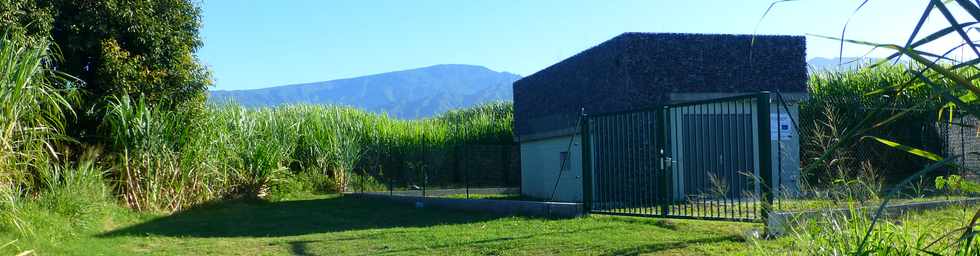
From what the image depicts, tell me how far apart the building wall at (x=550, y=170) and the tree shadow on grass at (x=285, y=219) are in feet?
11.3

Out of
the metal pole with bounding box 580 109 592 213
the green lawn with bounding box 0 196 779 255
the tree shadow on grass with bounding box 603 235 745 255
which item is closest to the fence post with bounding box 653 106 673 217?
the green lawn with bounding box 0 196 779 255

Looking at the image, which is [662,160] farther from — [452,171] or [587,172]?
[452,171]

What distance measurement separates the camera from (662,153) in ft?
35.3

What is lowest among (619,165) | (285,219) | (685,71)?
(285,219)

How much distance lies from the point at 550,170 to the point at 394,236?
8.88 meters

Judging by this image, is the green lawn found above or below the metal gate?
below

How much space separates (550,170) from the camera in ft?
63.0

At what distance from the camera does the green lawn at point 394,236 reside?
8.91 m

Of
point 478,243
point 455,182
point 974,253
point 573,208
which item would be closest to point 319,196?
point 455,182

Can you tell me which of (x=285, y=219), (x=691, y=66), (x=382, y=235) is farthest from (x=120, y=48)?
(x=691, y=66)

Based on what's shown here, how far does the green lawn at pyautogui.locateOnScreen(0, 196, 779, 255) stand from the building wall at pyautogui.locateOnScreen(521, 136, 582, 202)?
148 inches

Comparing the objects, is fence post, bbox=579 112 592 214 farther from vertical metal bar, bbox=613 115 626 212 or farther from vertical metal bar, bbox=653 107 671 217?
vertical metal bar, bbox=653 107 671 217

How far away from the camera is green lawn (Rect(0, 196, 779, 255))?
8914mm

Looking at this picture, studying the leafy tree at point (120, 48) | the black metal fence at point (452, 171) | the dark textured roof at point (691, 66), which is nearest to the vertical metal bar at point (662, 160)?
the dark textured roof at point (691, 66)
